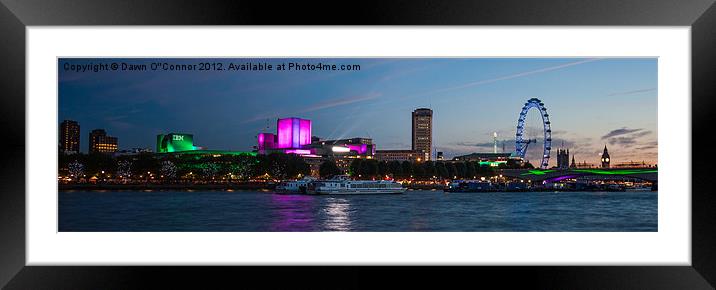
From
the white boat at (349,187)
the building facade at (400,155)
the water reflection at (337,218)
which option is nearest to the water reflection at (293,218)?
the water reflection at (337,218)

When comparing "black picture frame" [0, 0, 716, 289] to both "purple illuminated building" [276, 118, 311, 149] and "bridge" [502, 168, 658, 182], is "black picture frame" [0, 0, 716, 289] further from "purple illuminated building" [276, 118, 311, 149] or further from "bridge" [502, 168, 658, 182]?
"purple illuminated building" [276, 118, 311, 149]

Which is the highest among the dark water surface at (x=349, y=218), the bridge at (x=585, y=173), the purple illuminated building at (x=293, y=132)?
the purple illuminated building at (x=293, y=132)

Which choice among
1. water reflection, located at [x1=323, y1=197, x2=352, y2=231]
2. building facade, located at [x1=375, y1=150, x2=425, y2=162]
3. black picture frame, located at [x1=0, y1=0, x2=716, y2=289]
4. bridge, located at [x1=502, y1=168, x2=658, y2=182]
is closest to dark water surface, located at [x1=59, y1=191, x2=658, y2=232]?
water reflection, located at [x1=323, y1=197, x2=352, y2=231]

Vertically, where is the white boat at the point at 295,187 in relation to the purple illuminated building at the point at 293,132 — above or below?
below

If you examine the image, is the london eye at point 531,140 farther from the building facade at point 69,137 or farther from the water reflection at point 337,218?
the building facade at point 69,137
